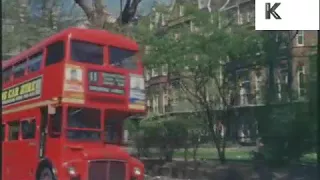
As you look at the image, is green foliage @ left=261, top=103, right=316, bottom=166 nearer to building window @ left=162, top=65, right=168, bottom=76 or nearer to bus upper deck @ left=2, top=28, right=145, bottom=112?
building window @ left=162, top=65, right=168, bottom=76

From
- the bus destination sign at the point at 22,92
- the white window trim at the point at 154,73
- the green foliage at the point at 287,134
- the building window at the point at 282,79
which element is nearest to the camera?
the bus destination sign at the point at 22,92

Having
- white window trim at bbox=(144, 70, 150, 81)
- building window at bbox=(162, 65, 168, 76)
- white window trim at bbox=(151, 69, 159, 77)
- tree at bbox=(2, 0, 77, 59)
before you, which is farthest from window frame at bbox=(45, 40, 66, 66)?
tree at bbox=(2, 0, 77, 59)

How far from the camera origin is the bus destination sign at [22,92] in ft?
44.5

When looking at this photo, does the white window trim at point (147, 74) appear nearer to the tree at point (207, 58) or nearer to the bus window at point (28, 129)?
the tree at point (207, 58)

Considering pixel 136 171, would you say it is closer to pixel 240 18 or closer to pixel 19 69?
pixel 19 69

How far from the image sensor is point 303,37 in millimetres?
15633

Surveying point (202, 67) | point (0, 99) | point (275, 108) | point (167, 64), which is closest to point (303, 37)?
point (275, 108)

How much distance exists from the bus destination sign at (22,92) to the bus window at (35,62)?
302 mm

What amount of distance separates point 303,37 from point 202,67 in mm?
3326

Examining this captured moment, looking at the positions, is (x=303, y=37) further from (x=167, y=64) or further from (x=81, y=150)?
(x=81, y=150)

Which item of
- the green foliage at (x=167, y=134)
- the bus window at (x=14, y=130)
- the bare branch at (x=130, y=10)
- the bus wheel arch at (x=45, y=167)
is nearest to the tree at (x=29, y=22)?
the bare branch at (x=130, y=10)

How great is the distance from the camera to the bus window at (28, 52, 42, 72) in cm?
1369

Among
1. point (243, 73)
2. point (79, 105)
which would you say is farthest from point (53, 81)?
point (243, 73)

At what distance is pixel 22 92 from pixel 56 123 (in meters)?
A: 2.10
